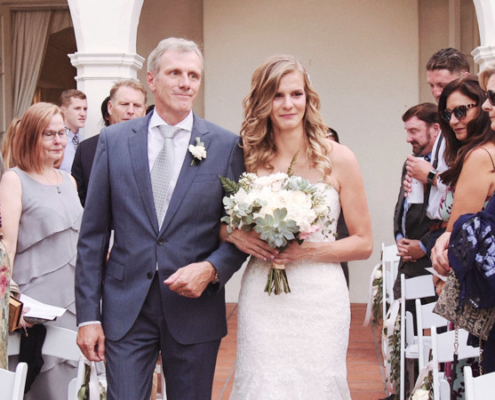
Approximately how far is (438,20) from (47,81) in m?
7.31

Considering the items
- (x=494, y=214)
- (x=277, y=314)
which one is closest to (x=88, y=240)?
(x=277, y=314)

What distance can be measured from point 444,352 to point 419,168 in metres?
1.51

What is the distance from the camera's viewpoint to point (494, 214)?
3.13 meters

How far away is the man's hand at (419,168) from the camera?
4.97 meters

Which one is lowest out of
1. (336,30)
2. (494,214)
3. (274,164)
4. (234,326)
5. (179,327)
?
(234,326)

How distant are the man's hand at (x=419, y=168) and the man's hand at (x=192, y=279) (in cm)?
223

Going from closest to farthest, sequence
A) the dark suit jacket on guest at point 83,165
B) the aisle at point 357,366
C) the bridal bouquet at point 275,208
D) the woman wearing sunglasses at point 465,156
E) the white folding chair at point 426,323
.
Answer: the bridal bouquet at point 275,208, the woman wearing sunglasses at point 465,156, the white folding chair at point 426,323, the dark suit jacket on guest at point 83,165, the aisle at point 357,366

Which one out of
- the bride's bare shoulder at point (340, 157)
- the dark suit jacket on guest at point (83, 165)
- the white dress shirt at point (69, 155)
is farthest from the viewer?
the white dress shirt at point (69, 155)

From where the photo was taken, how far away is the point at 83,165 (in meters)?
5.56

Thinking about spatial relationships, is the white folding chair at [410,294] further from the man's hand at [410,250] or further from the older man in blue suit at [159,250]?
the older man in blue suit at [159,250]

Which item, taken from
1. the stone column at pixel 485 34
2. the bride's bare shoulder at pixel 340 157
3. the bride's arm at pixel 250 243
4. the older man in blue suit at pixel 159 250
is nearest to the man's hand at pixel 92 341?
the older man in blue suit at pixel 159 250

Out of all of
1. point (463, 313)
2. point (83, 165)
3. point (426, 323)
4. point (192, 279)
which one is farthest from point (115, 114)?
point (463, 313)

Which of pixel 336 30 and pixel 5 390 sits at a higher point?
pixel 336 30

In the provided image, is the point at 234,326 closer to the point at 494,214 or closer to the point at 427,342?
the point at 427,342
